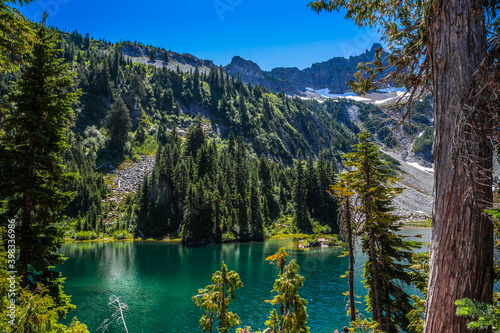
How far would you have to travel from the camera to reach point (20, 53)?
891 cm

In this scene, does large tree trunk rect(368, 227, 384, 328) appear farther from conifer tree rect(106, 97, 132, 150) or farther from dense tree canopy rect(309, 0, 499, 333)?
conifer tree rect(106, 97, 132, 150)

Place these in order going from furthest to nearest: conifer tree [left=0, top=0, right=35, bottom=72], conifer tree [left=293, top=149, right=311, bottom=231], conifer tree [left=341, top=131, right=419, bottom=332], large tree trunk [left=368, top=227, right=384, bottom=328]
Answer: conifer tree [left=293, top=149, right=311, bottom=231] → conifer tree [left=341, top=131, right=419, bottom=332] → large tree trunk [left=368, top=227, right=384, bottom=328] → conifer tree [left=0, top=0, right=35, bottom=72]

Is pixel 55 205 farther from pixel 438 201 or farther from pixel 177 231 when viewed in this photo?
pixel 177 231

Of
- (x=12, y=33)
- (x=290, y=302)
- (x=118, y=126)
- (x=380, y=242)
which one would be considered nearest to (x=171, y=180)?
(x=118, y=126)

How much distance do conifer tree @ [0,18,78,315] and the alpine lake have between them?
634 inches

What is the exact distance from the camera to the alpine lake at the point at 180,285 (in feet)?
84.3

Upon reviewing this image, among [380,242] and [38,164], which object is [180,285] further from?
[38,164]

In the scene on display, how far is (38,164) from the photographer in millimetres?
11625

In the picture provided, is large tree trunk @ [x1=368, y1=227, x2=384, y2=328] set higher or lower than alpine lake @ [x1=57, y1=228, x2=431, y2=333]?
higher

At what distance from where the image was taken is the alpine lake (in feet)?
84.3

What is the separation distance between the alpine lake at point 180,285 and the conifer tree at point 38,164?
1612 centimetres

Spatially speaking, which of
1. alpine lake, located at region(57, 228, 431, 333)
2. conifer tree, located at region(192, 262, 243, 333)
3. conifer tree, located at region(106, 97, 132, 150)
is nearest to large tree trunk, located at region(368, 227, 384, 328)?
conifer tree, located at region(192, 262, 243, 333)

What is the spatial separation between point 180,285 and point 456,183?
1493 inches

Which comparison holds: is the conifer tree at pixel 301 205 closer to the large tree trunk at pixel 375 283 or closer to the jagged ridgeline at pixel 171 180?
the jagged ridgeline at pixel 171 180
